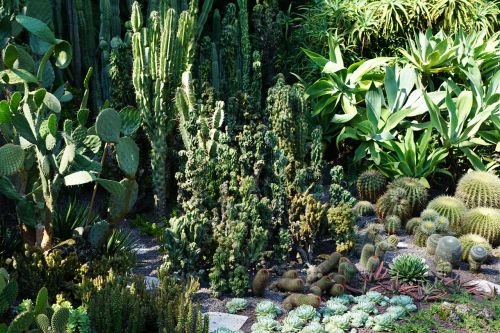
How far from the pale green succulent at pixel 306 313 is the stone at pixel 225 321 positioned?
1.22ft

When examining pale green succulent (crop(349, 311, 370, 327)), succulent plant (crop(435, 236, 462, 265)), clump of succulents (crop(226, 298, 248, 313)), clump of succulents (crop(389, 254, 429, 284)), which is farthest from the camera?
succulent plant (crop(435, 236, 462, 265))

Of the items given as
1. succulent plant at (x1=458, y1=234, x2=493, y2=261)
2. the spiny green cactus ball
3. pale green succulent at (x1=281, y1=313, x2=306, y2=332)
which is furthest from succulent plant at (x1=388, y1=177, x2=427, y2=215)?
pale green succulent at (x1=281, y1=313, x2=306, y2=332)

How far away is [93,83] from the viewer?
7.85 m

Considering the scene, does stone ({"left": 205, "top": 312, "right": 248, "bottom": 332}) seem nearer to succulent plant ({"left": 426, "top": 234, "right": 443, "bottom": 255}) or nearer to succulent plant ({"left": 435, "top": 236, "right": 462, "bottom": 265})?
succulent plant ({"left": 435, "top": 236, "right": 462, "bottom": 265})

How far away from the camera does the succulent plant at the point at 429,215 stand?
696 cm

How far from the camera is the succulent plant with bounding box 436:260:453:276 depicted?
616 centimetres

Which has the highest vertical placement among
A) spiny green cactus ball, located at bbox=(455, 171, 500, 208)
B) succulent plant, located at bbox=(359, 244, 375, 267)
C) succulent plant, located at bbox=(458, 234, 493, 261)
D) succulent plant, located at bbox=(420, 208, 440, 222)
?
spiny green cactus ball, located at bbox=(455, 171, 500, 208)

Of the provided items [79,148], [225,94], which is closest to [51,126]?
[79,148]

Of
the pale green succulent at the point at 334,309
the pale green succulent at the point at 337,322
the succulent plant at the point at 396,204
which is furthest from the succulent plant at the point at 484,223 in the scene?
the pale green succulent at the point at 337,322

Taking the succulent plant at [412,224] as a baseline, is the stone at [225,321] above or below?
below

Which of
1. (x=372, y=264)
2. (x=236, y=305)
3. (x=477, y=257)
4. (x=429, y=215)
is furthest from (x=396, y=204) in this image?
(x=236, y=305)

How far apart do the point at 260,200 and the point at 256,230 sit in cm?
50

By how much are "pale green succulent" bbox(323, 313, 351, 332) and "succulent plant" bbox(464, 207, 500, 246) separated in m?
2.31

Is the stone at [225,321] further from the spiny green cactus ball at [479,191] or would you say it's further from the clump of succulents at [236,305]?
the spiny green cactus ball at [479,191]
